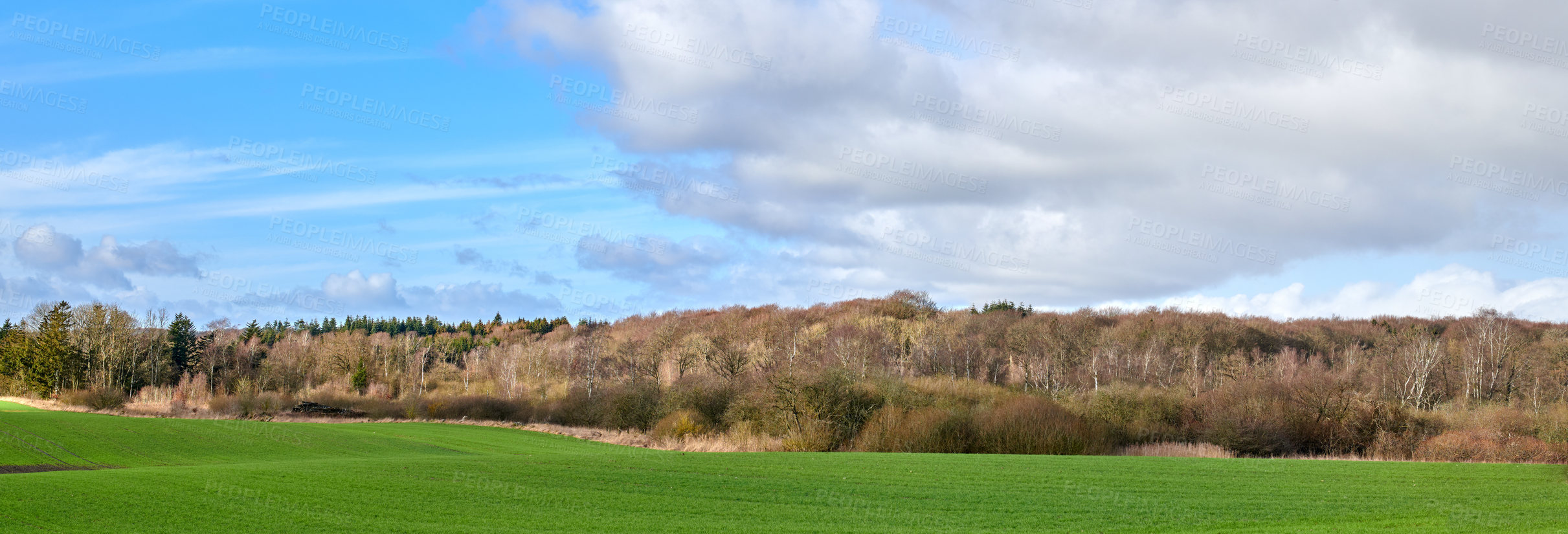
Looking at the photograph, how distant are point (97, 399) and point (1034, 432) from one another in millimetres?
83949

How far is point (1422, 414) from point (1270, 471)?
32.3 metres

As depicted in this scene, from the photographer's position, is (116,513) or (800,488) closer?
(116,513)

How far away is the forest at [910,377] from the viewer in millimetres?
52656

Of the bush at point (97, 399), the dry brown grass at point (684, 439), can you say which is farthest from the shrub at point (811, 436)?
the bush at point (97, 399)

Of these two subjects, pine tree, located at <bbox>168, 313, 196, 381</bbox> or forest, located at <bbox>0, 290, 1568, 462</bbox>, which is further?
pine tree, located at <bbox>168, 313, 196, 381</bbox>

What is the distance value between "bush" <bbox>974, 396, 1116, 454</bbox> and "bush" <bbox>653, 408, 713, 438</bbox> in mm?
19198

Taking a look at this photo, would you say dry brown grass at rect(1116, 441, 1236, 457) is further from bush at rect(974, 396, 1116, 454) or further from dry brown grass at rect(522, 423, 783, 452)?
dry brown grass at rect(522, 423, 783, 452)

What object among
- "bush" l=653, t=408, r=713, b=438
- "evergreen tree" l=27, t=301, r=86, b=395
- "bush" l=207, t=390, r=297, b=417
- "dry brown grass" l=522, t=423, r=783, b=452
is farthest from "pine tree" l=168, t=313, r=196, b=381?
"bush" l=653, t=408, r=713, b=438

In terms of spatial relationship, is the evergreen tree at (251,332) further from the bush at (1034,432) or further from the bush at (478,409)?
the bush at (1034,432)

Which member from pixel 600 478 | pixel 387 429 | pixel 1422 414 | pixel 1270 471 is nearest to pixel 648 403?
pixel 387 429

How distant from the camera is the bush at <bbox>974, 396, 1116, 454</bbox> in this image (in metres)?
50.7

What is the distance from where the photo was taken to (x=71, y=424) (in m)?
51.0

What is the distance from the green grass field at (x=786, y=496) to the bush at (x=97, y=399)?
2071 inches

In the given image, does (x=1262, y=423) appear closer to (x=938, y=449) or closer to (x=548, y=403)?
(x=938, y=449)
